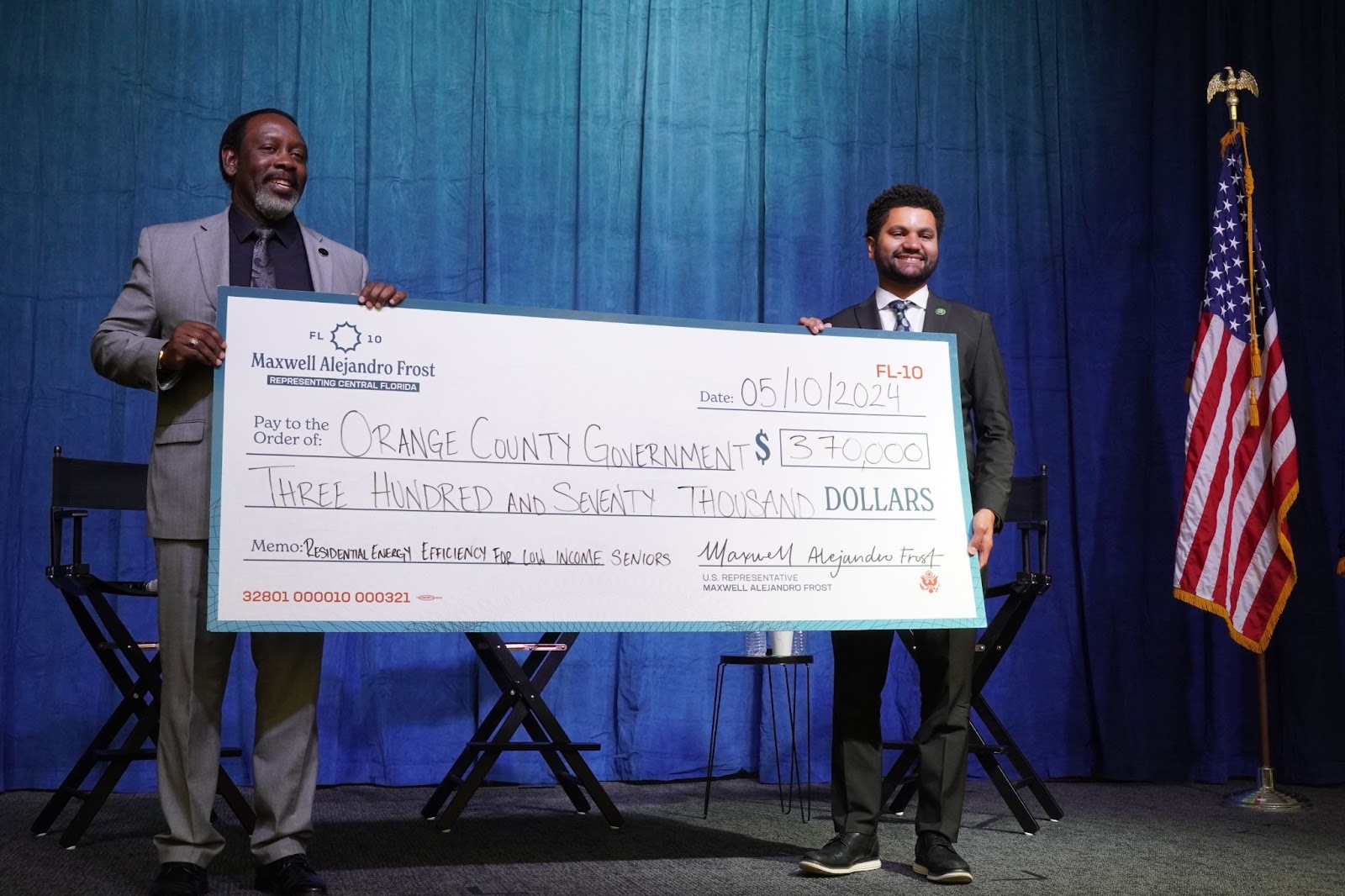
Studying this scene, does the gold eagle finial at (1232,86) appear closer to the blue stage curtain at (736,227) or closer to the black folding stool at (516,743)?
the blue stage curtain at (736,227)

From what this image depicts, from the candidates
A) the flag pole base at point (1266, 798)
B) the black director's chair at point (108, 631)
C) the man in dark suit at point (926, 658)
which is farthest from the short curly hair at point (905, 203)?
the flag pole base at point (1266, 798)

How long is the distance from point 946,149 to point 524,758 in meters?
2.92

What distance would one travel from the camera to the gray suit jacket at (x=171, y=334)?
8.14 ft

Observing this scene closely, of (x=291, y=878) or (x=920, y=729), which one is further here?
(x=920, y=729)

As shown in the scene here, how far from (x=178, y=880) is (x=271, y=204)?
1390 millimetres

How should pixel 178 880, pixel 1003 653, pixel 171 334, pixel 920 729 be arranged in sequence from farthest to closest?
pixel 1003 653, pixel 920 729, pixel 171 334, pixel 178 880

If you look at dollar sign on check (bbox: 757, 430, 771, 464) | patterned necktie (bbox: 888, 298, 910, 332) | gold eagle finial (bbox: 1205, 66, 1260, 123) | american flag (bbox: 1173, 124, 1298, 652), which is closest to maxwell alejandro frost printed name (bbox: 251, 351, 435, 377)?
dollar sign on check (bbox: 757, 430, 771, 464)

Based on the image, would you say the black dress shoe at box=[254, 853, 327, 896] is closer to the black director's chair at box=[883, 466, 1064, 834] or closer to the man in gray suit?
the man in gray suit

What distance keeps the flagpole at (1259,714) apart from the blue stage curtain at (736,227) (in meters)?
0.44

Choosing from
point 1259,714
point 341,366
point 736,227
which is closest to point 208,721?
point 341,366

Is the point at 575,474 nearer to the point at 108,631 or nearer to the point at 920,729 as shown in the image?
the point at 920,729

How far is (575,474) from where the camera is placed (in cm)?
265

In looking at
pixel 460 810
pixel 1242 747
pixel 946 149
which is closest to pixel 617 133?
pixel 946 149

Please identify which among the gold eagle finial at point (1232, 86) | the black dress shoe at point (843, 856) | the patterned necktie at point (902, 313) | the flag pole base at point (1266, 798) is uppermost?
the gold eagle finial at point (1232, 86)
